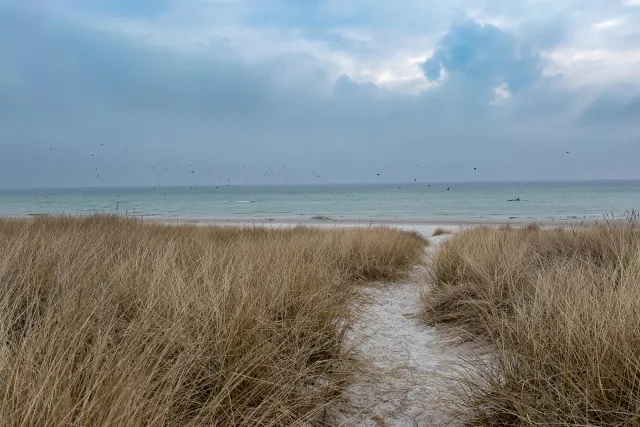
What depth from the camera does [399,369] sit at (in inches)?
110

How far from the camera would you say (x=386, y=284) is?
601cm

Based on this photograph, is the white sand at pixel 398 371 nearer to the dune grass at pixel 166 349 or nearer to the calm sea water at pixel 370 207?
the dune grass at pixel 166 349

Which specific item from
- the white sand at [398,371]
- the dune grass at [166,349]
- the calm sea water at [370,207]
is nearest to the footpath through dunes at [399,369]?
the white sand at [398,371]

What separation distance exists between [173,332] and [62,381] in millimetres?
613

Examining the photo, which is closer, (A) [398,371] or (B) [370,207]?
(A) [398,371]

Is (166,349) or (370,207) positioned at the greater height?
(166,349)

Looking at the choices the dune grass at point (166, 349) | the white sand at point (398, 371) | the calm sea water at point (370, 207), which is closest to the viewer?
the dune grass at point (166, 349)

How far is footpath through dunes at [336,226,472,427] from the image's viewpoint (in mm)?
2168

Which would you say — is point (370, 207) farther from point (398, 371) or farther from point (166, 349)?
point (166, 349)

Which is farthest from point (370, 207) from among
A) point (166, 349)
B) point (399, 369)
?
point (166, 349)

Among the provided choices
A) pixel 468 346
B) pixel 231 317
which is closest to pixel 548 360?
pixel 468 346

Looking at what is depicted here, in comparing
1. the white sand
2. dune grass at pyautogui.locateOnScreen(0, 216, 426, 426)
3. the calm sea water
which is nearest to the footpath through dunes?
the white sand

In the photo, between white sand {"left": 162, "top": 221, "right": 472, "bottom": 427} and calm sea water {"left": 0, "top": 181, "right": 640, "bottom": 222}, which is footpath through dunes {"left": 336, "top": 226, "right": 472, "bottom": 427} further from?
calm sea water {"left": 0, "top": 181, "right": 640, "bottom": 222}

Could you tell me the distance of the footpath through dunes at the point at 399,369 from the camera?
217cm
